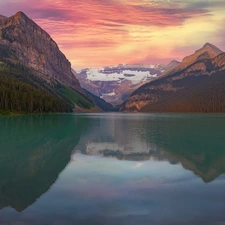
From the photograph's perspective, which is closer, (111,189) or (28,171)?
(111,189)

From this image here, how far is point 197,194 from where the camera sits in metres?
23.1

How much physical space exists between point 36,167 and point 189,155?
21756 millimetres

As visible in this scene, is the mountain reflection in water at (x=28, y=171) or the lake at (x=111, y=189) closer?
the lake at (x=111, y=189)

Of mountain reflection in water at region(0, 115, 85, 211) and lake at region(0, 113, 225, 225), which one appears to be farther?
mountain reflection in water at region(0, 115, 85, 211)

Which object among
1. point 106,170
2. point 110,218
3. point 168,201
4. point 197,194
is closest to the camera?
point 110,218

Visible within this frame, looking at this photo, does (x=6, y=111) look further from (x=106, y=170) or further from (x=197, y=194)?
(x=197, y=194)

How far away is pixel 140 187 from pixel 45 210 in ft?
29.6

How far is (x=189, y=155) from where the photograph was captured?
43.6 meters

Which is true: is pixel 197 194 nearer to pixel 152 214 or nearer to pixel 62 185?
pixel 152 214

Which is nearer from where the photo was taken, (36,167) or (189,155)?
(36,167)

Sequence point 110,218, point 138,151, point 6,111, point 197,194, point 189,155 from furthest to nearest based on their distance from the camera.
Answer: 1. point 6,111
2. point 138,151
3. point 189,155
4. point 197,194
5. point 110,218

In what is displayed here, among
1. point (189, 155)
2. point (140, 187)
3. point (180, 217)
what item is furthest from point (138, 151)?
point (180, 217)

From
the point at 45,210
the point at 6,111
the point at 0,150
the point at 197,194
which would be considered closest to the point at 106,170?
the point at 197,194

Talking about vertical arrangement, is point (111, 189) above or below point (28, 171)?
above
